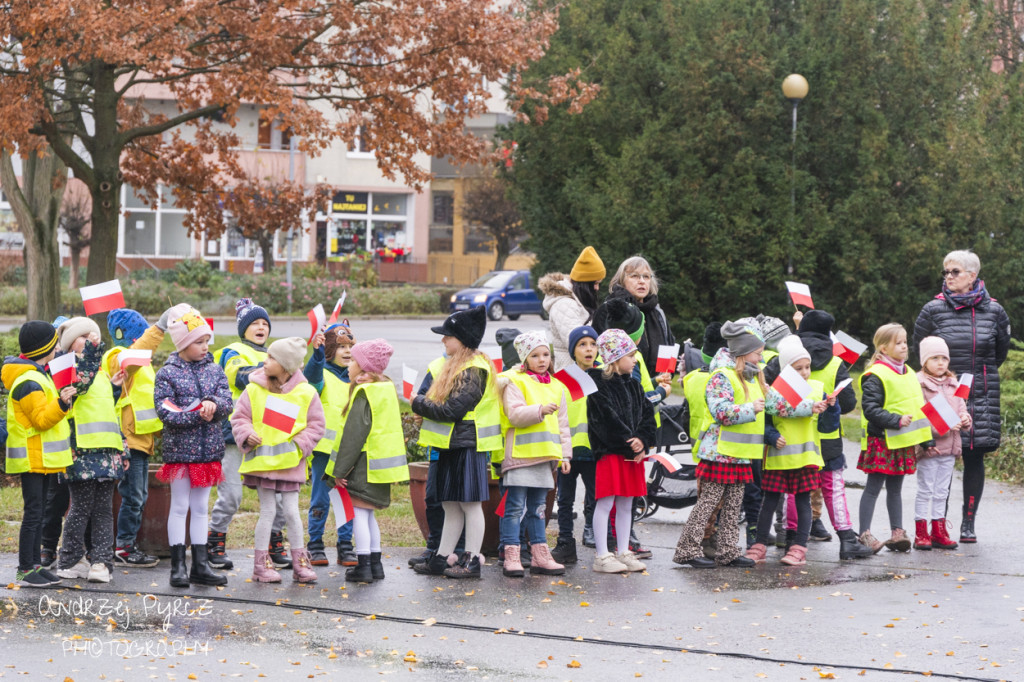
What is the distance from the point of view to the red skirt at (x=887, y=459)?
9.40 m

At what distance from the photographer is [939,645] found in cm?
682

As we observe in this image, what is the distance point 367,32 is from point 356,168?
129ft

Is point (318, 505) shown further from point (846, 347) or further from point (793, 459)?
point (846, 347)

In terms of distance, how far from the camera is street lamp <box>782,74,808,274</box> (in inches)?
711

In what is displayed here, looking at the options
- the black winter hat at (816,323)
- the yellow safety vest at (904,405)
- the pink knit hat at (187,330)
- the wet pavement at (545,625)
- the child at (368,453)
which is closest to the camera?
the wet pavement at (545,625)

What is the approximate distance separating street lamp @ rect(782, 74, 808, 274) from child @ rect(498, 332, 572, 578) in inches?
417

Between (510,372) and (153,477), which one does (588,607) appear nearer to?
(510,372)

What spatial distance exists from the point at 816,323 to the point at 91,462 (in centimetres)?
487

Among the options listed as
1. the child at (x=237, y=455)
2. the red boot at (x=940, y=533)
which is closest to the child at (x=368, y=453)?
the child at (x=237, y=455)

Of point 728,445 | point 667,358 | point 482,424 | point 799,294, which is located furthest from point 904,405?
point 482,424

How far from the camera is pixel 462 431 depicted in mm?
8328

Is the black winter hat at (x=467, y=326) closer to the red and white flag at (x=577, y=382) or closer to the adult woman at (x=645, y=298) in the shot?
the red and white flag at (x=577, y=382)

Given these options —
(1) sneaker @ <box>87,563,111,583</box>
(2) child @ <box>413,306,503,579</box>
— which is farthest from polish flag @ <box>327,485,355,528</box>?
(1) sneaker @ <box>87,563,111,583</box>

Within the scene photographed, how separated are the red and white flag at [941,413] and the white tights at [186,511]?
16.0ft
